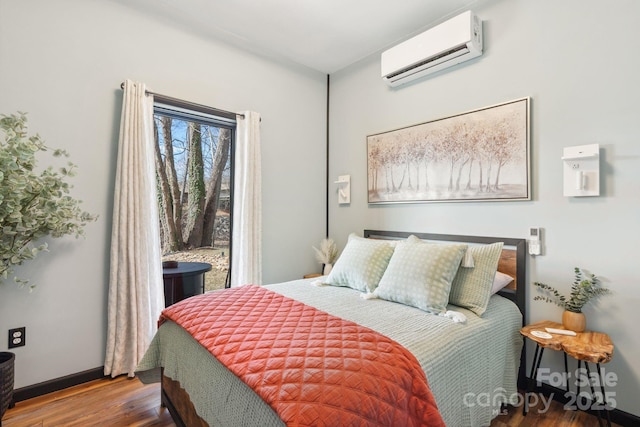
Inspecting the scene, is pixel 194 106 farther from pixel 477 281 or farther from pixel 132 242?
pixel 477 281

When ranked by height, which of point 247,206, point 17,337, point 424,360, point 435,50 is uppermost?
point 435,50

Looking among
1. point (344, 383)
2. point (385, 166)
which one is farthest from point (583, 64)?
point (344, 383)

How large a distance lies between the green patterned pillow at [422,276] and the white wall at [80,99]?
80.9 inches

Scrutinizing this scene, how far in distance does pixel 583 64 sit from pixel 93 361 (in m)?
3.83

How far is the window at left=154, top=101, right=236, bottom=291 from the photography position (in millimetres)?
2779

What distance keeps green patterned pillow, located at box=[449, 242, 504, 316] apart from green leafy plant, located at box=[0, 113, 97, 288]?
8.03 feet

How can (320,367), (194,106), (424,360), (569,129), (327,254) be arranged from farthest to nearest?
1. (327,254)
2. (194,106)
3. (569,129)
4. (424,360)
5. (320,367)

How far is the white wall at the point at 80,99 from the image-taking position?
80.5 inches

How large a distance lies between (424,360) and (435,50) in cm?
225

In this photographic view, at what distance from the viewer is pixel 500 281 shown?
7.05ft

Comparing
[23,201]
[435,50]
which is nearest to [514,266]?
[435,50]

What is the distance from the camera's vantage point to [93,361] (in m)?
2.30

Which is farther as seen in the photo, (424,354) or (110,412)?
(110,412)

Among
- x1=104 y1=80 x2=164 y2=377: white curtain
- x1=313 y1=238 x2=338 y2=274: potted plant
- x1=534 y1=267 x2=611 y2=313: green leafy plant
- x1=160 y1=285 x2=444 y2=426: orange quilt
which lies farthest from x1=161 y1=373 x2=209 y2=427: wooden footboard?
x1=534 y1=267 x2=611 y2=313: green leafy plant
